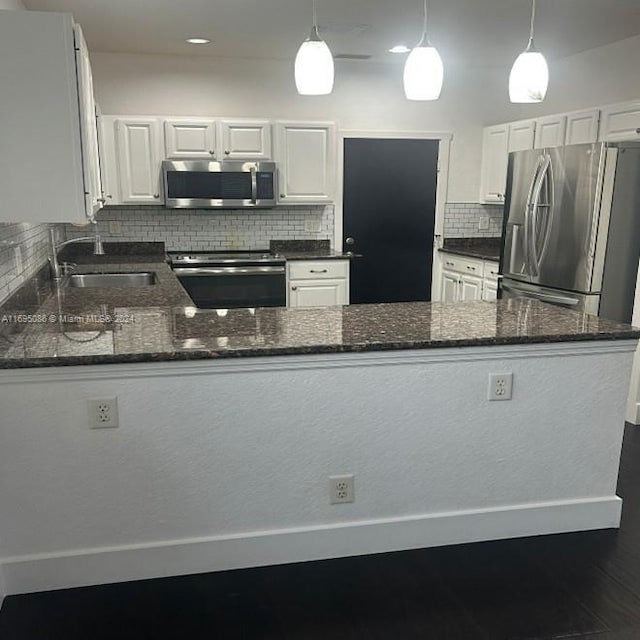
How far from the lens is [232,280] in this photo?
518 centimetres

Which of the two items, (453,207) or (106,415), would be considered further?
(453,207)

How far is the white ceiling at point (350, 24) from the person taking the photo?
12.5 feet

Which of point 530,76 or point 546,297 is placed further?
point 546,297

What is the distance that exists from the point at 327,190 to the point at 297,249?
692 mm

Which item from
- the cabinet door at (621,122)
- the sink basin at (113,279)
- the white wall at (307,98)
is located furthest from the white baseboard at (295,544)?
the white wall at (307,98)

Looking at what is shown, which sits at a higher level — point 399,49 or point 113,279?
point 399,49

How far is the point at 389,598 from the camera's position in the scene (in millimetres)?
2240

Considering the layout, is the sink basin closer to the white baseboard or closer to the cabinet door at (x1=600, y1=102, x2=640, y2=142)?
the white baseboard

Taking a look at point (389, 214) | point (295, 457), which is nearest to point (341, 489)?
point (295, 457)

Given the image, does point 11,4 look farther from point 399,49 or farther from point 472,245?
point 472,245

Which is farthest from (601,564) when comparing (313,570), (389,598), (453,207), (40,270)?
(453,207)

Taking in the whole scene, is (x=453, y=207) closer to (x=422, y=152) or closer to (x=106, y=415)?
(x=422, y=152)

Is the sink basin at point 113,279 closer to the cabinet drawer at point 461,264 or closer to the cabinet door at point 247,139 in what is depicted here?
the cabinet door at point 247,139

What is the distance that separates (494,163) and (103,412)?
478cm
